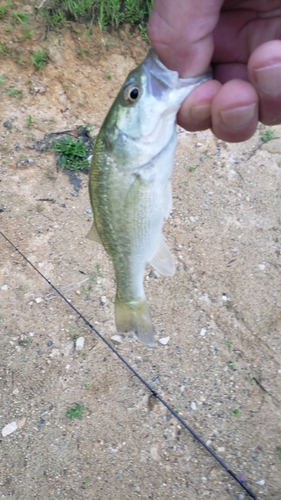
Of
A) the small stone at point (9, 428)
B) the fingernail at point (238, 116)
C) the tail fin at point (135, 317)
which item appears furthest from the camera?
the small stone at point (9, 428)

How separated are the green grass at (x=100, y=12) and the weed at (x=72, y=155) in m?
1.02

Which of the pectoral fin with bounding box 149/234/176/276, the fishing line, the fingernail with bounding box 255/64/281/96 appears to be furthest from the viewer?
the fishing line

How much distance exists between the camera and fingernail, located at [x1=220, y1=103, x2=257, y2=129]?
1.35 m

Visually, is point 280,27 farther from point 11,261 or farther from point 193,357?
point 11,261

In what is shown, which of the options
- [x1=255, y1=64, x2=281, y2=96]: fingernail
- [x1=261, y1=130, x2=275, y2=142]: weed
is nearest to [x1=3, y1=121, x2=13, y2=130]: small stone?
[x1=261, y1=130, x2=275, y2=142]: weed

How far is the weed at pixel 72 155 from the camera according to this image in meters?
3.47

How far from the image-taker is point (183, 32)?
1.33m

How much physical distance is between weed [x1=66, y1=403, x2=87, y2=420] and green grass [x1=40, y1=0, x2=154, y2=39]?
2.98 metres

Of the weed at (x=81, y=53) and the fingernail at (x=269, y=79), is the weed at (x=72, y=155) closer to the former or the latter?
the weed at (x=81, y=53)

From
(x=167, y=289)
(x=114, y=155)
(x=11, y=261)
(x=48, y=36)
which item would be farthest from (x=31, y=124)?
(x=114, y=155)

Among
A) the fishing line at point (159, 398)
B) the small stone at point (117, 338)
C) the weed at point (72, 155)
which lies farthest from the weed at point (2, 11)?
the small stone at point (117, 338)

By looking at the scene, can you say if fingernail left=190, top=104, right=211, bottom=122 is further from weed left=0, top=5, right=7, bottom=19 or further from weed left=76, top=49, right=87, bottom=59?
weed left=0, top=5, right=7, bottom=19

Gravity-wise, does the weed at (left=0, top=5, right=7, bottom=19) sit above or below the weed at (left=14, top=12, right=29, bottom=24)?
above

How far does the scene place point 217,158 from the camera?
11.6ft
